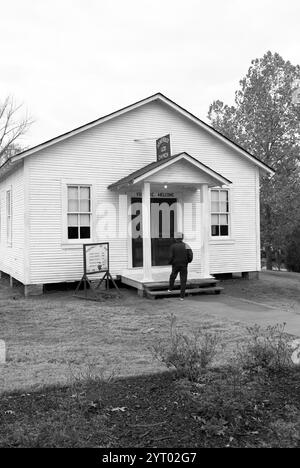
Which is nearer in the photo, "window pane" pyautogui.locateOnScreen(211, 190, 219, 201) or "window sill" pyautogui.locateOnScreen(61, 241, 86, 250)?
"window sill" pyautogui.locateOnScreen(61, 241, 86, 250)

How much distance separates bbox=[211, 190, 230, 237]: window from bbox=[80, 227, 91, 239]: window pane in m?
4.30

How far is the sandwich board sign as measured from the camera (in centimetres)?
1357

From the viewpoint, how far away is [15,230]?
15766 millimetres

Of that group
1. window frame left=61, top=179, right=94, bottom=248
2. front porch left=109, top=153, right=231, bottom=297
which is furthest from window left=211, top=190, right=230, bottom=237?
window frame left=61, top=179, right=94, bottom=248

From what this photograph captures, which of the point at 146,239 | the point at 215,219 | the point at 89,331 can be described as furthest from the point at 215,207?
the point at 89,331

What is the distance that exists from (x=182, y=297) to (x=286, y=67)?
17.1 m

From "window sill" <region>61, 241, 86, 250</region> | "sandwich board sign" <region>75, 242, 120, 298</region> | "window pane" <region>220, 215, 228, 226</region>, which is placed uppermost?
"window pane" <region>220, 215, 228, 226</region>

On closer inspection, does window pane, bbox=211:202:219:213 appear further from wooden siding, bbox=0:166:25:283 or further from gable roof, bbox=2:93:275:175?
wooden siding, bbox=0:166:25:283

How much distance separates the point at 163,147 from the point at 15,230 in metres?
5.59

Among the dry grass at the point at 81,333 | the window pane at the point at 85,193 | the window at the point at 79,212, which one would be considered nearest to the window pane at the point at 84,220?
the window at the point at 79,212

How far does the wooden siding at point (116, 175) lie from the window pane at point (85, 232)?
21 cm

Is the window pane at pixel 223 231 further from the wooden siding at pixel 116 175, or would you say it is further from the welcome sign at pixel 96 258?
the welcome sign at pixel 96 258

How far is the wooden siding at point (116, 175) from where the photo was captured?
14.1 metres

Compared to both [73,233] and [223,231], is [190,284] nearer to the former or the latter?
[223,231]
